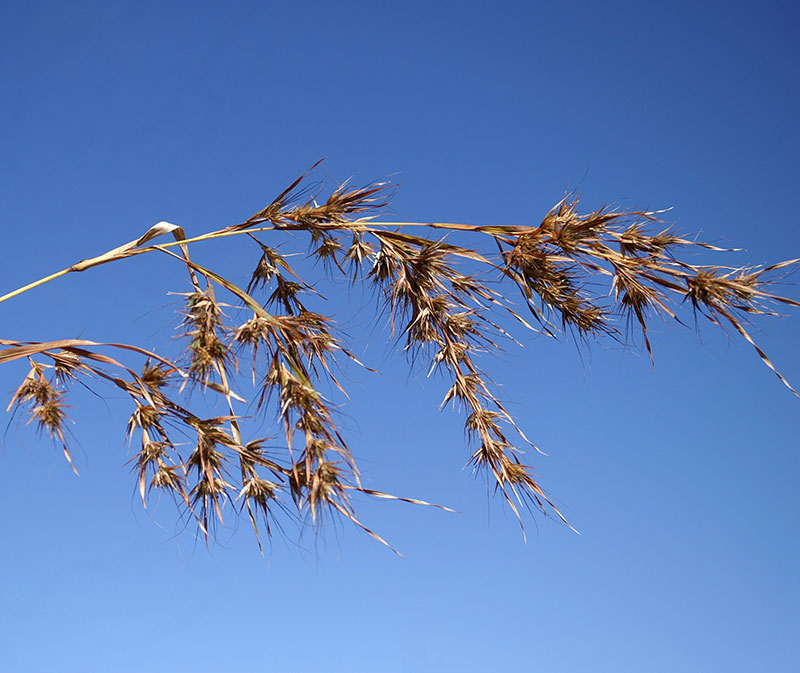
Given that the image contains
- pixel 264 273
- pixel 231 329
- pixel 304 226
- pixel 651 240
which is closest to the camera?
pixel 231 329

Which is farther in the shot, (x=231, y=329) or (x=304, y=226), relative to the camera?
(x=304, y=226)

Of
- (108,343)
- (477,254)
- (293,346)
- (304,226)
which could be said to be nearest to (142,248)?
(108,343)

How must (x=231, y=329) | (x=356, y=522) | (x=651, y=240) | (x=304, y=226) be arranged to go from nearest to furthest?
(x=356, y=522) < (x=231, y=329) < (x=651, y=240) < (x=304, y=226)

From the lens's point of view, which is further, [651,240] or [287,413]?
[651,240]

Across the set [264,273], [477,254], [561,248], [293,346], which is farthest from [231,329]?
[561,248]

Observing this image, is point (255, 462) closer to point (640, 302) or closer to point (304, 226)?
Answer: point (304, 226)

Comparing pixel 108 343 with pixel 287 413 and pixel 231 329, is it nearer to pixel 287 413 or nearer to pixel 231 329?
pixel 231 329

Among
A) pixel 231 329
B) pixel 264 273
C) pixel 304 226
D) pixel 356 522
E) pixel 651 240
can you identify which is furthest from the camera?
pixel 264 273

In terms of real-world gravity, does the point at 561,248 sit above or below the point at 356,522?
above

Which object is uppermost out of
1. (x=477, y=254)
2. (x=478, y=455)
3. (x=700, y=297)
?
(x=477, y=254)
